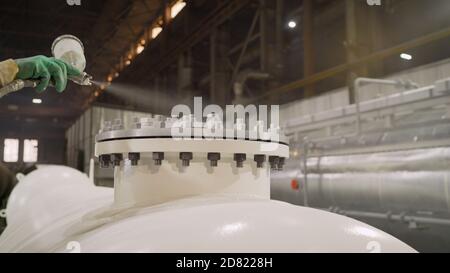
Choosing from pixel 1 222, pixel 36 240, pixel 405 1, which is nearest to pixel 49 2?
pixel 1 222

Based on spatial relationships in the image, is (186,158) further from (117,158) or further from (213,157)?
(117,158)

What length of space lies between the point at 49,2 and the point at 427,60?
4687 millimetres

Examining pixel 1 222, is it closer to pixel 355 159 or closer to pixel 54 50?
pixel 54 50

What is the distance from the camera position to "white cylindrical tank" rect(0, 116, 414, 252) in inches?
25.6

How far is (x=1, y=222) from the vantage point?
2199mm

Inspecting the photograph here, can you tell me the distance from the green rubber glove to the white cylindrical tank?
0.21 m

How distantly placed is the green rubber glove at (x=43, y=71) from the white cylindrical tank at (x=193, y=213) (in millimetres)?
206

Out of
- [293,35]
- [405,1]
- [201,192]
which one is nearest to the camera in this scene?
[201,192]

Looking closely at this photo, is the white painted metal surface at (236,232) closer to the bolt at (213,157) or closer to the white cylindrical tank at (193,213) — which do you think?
the white cylindrical tank at (193,213)

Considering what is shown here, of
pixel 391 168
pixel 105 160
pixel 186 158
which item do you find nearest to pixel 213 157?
pixel 186 158

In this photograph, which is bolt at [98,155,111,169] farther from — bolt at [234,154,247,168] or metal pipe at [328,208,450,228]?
metal pipe at [328,208,450,228]

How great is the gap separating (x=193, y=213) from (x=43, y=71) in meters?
0.58

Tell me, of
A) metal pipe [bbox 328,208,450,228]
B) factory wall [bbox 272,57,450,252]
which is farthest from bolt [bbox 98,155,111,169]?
metal pipe [bbox 328,208,450,228]

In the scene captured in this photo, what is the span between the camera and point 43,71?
3.22 feet
